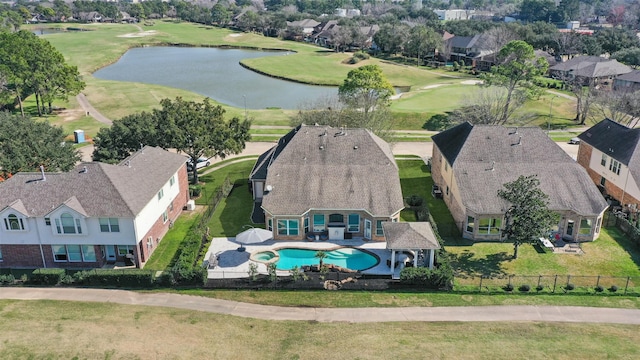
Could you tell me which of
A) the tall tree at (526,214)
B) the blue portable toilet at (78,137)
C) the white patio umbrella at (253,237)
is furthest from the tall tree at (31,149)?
the tall tree at (526,214)

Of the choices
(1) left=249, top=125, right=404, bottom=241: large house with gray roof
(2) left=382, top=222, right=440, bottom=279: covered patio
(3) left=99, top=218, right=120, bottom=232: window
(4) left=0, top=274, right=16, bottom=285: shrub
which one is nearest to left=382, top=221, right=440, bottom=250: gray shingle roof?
(2) left=382, top=222, right=440, bottom=279: covered patio

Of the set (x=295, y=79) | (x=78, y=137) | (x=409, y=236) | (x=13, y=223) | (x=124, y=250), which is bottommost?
(x=124, y=250)

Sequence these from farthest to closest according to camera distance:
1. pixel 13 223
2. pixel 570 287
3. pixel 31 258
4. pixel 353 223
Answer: pixel 353 223
pixel 31 258
pixel 13 223
pixel 570 287

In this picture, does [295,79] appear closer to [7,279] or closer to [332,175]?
[332,175]

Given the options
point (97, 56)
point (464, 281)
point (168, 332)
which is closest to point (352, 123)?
point (464, 281)

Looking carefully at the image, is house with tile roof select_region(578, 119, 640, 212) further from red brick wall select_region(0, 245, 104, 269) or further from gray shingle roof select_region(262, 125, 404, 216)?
red brick wall select_region(0, 245, 104, 269)

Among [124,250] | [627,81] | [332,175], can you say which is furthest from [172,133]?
[627,81]

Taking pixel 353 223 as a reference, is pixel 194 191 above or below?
below

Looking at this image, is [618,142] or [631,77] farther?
[631,77]
